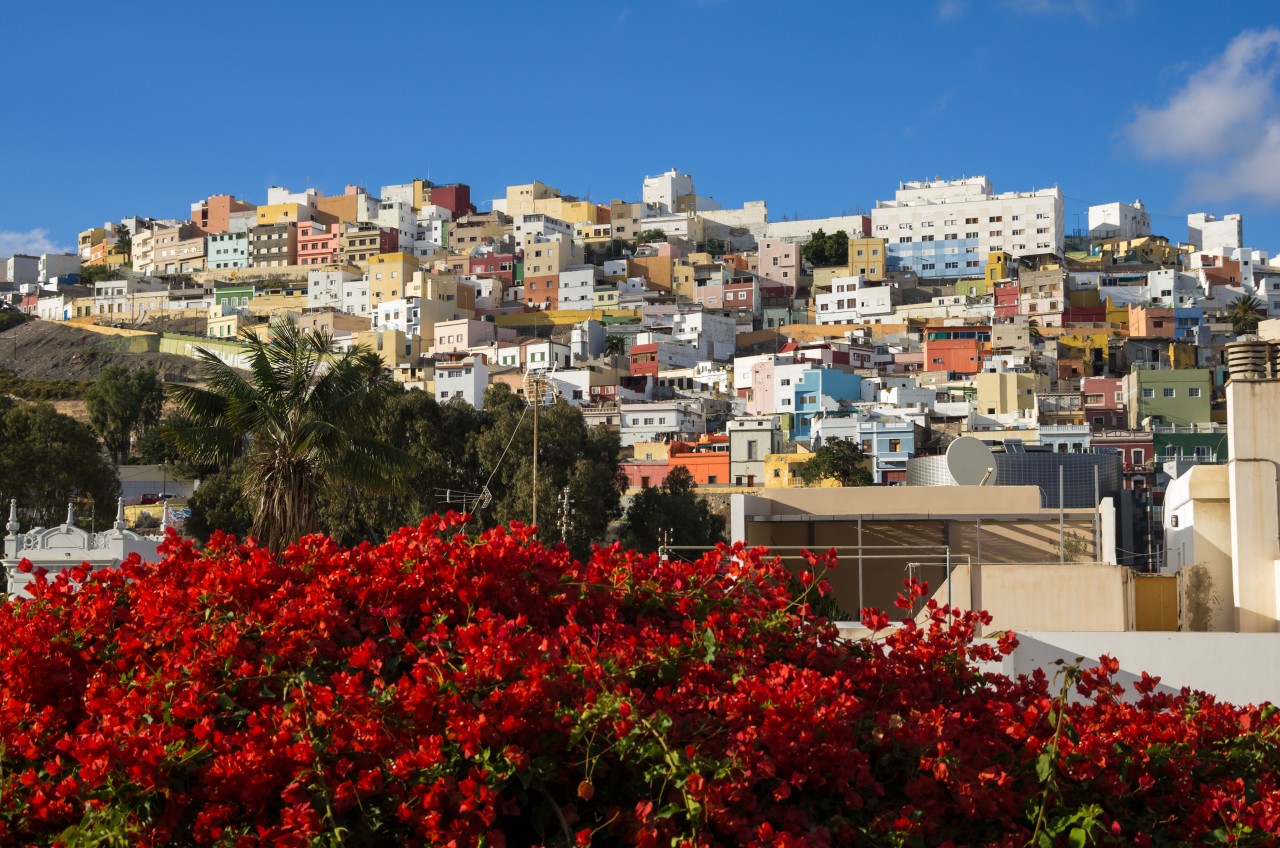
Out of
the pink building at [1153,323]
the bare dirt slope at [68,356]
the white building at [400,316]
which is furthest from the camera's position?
the white building at [400,316]

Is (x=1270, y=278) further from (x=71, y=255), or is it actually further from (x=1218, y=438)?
(x=71, y=255)

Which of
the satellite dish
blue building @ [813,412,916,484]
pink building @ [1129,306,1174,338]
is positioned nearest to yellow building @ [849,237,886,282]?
pink building @ [1129,306,1174,338]

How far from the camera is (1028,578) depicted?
12.6 m

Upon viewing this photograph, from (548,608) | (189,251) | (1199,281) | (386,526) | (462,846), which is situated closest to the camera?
(462,846)

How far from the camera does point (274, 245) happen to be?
11281 cm

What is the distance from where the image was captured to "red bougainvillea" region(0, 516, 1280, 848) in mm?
5629

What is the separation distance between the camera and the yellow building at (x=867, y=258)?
103 m

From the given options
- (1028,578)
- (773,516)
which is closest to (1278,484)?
(1028,578)

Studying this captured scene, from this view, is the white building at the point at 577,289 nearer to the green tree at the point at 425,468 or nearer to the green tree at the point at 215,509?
the green tree at the point at 425,468

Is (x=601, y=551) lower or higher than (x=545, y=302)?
lower

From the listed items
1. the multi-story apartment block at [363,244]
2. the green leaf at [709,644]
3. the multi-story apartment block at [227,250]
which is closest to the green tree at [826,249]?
the multi-story apartment block at [363,244]

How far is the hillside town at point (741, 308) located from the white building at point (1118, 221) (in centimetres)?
21

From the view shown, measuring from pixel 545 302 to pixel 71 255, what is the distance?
46.1m

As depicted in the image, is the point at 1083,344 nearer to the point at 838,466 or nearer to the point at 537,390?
the point at 838,466
